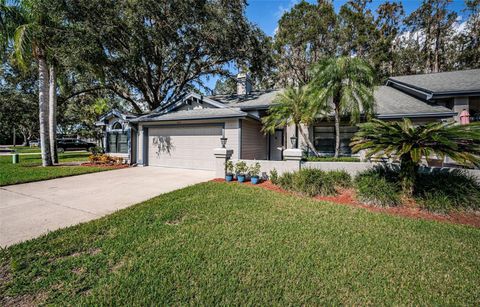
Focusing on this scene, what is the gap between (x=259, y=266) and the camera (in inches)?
108

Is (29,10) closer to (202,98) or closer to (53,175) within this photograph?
(53,175)

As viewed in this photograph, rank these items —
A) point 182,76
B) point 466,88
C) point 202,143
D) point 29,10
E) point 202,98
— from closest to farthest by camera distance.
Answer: point 466,88, point 29,10, point 202,143, point 202,98, point 182,76

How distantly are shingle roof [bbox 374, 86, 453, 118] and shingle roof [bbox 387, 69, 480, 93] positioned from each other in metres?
0.73

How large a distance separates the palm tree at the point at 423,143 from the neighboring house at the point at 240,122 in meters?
4.81

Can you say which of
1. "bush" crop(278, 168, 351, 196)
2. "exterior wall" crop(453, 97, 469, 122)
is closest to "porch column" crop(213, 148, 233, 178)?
"bush" crop(278, 168, 351, 196)

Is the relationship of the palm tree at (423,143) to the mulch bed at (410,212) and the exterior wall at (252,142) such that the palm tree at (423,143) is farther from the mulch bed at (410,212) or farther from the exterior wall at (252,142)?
the exterior wall at (252,142)

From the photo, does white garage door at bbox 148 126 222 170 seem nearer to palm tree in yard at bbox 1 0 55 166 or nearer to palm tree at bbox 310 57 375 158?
palm tree at bbox 310 57 375 158

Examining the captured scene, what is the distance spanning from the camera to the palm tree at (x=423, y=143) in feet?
15.5

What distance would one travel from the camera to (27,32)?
31.3 feet

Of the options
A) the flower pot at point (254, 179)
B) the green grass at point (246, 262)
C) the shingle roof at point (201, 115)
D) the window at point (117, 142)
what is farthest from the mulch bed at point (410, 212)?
the window at point (117, 142)

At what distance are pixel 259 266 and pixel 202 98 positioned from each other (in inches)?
415

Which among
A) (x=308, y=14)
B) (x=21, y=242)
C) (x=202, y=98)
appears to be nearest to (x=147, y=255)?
(x=21, y=242)

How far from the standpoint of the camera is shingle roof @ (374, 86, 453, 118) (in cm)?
904

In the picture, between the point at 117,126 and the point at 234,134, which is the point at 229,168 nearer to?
the point at 234,134
